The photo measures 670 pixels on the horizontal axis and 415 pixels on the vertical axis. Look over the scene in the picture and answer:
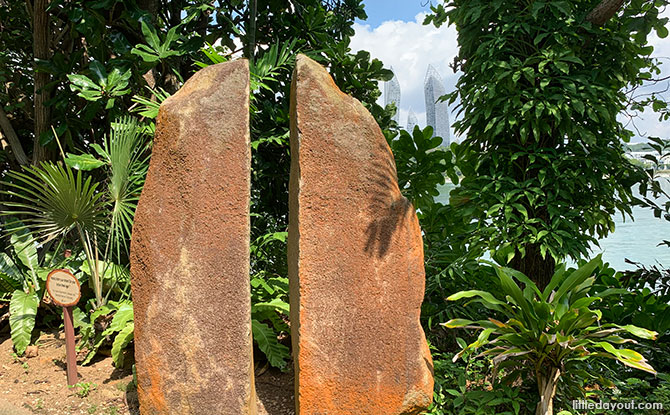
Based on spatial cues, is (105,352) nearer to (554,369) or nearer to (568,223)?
(554,369)

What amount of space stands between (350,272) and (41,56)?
14.1ft

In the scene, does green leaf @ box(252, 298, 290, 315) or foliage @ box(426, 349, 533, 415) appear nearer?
foliage @ box(426, 349, 533, 415)

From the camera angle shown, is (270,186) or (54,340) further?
(270,186)

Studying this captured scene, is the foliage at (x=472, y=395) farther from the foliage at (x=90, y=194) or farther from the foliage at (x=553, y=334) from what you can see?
the foliage at (x=90, y=194)

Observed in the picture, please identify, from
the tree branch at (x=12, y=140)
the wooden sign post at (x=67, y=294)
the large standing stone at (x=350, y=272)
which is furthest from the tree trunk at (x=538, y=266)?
the tree branch at (x=12, y=140)

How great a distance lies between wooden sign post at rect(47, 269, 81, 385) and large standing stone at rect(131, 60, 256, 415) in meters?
1.13

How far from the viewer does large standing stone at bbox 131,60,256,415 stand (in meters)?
2.64

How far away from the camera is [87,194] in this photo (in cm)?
384

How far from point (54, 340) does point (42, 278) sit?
0.58 meters

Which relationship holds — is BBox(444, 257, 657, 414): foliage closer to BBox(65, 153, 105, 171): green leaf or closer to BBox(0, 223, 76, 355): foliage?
BBox(65, 153, 105, 171): green leaf

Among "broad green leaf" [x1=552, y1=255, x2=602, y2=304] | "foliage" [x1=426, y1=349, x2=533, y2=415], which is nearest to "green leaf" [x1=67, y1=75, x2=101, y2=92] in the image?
"foliage" [x1=426, y1=349, x2=533, y2=415]

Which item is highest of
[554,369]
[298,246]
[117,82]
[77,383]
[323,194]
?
[117,82]

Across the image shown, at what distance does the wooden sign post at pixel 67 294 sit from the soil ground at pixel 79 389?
0.17 m

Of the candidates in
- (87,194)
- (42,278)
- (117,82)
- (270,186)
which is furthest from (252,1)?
(42,278)
